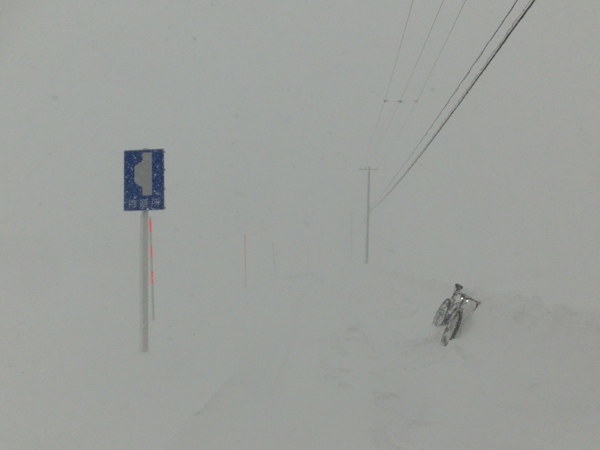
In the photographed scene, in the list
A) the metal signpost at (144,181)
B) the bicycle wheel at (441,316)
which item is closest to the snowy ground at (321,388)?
the bicycle wheel at (441,316)

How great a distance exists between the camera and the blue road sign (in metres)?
7.32

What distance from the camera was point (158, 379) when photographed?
18.4 feet

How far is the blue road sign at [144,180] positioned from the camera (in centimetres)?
732

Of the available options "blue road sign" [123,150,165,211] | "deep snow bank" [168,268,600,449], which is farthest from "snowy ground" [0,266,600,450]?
"blue road sign" [123,150,165,211]

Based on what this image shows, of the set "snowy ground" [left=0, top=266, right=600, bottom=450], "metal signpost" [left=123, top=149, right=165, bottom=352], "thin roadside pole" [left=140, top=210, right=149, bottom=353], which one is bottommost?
"snowy ground" [left=0, top=266, right=600, bottom=450]

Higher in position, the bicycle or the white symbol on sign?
the white symbol on sign

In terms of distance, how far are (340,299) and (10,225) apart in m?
30.3

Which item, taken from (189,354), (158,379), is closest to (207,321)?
(189,354)

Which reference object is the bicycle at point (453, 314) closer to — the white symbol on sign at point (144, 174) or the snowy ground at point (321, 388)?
the snowy ground at point (321, 388)

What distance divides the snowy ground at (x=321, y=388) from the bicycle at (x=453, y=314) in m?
0.21

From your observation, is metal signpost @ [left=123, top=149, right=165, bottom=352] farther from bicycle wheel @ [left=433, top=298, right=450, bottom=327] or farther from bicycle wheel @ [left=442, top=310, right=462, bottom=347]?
bicycle wheel @ [left=433, top=298, right=450, bottom=327]

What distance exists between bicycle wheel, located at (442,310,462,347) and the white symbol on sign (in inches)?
219

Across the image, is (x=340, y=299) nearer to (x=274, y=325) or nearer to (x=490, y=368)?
(x=274, y=325)

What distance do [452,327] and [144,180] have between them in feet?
19.3
